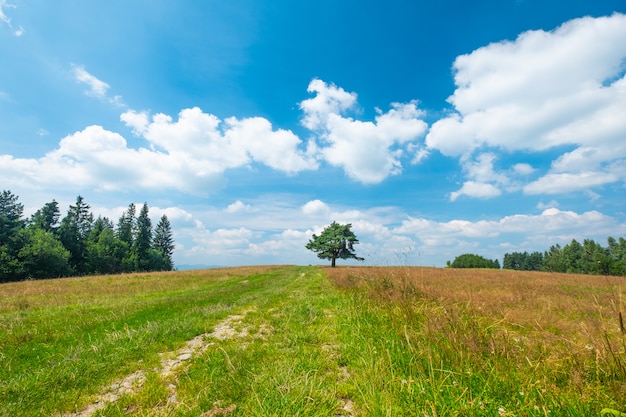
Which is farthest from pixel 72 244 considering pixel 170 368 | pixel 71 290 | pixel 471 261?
pixel 471 261

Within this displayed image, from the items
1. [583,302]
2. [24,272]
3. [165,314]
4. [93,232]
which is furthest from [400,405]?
[93,232]

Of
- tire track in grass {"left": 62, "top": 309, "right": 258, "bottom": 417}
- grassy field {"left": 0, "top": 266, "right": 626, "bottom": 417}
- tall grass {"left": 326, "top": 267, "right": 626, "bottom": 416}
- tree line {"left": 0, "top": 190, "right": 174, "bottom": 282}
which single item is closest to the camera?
tall grass {"left": 326, "top": 267, "right": 626, "bottom": 416}

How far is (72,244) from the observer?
64.5 metres

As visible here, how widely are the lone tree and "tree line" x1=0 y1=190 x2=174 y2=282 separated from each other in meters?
48.9

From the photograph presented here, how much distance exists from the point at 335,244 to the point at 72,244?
6234 centimetres

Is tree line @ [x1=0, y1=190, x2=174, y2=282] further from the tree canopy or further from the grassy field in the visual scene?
the tree canopy

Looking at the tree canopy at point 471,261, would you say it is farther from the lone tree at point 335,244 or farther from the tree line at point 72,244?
the tree line at point 72,244

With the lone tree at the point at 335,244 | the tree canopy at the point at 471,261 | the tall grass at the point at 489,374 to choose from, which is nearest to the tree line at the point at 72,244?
the lone tree at the point at 335,244

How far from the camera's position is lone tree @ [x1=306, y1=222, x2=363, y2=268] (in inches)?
2239

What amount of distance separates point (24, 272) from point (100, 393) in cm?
6401

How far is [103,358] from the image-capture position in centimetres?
553

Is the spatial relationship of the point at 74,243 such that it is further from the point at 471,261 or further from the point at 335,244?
the point at 471,261

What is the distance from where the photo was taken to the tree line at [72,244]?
47125 mm

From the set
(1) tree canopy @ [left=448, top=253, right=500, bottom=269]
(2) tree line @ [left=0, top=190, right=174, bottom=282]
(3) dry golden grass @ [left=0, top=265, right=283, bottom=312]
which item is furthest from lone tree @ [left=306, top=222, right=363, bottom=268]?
(1) tree canopy @ [left=448, top=253, right=500, bottom=269]
